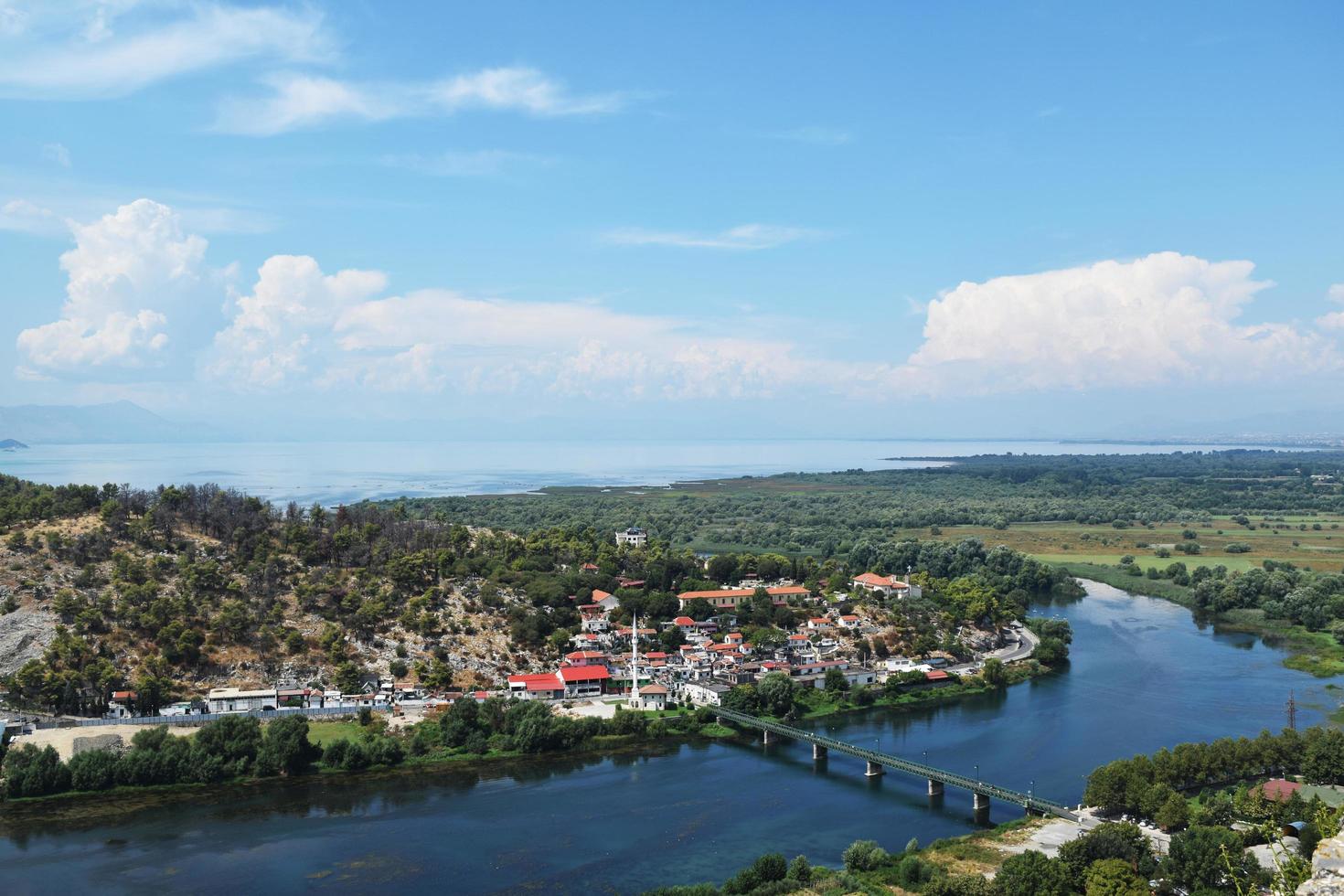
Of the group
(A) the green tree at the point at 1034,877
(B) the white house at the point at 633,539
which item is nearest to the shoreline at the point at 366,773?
A: (A) the green tree at the point at 1034,877

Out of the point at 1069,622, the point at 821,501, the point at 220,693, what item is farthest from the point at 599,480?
the point at 220,693

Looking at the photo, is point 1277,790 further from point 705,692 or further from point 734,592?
point 734,592

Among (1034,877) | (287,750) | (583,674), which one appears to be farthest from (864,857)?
(583,674)

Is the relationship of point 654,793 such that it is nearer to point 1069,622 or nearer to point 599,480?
point 1069,622

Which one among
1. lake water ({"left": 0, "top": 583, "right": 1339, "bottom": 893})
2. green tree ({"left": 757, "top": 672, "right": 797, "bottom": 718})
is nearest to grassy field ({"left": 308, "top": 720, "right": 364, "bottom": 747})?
lake water ({"left": 0, "top": 583, "right": 1339, "bottom": 893})

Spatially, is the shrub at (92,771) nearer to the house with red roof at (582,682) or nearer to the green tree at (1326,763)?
the house with red roof at (582,682)

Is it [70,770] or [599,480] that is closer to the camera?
[70,770]
